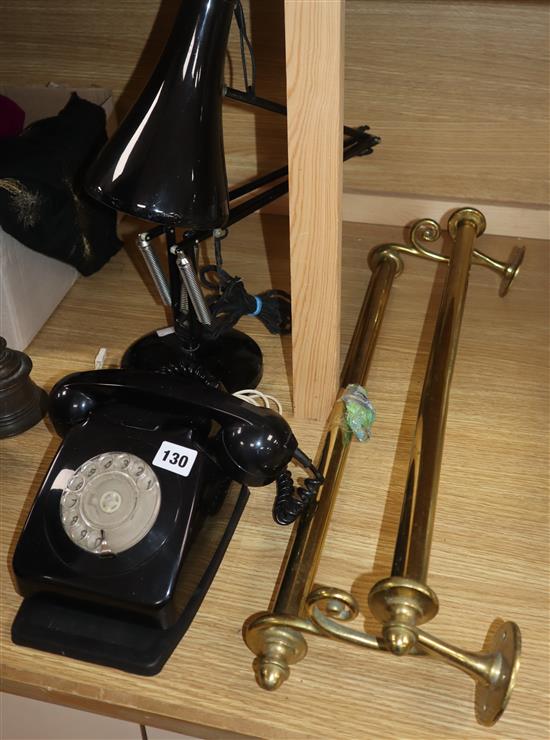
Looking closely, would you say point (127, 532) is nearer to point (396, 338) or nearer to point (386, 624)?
point (386, 624)

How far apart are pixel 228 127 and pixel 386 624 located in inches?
31.8

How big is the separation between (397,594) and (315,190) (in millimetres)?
337

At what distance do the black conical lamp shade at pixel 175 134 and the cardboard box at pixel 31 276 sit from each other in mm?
269

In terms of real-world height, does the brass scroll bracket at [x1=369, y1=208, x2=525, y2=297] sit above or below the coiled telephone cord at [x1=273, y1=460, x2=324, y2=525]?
above

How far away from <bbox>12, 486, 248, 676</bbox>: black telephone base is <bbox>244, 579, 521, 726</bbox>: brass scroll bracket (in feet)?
0.25

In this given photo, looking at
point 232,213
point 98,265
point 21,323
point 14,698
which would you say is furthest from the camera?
point 98,265

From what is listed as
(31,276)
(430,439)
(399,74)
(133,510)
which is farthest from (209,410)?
(399,74)

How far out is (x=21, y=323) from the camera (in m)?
0.92

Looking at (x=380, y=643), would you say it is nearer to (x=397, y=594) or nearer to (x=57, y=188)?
(x=397, y=594)

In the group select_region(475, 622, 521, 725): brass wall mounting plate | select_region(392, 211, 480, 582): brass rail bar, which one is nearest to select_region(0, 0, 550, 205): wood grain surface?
select_region(392, 211, 480, 582): brass rail bar

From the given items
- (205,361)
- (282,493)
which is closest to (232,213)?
(205,361)

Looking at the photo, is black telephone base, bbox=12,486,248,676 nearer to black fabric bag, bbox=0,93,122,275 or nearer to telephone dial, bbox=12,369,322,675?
telephone dial, bbox=12,369,322,675

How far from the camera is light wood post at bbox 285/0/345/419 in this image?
589 millimetres

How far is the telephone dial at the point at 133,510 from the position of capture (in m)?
0.61
